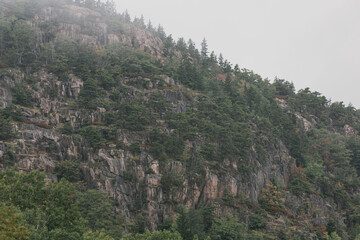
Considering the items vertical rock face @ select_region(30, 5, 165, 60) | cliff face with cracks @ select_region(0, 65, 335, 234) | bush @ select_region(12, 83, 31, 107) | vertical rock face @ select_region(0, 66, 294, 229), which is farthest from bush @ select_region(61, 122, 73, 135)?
vertical rock face @ select_region(30, 5, 165, 60)

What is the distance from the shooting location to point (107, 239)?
3484 centimetres

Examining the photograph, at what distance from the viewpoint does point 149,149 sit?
6203 cm

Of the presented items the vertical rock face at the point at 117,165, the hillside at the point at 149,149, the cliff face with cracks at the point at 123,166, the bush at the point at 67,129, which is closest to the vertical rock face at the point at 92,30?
the hillside at the point at 149,149

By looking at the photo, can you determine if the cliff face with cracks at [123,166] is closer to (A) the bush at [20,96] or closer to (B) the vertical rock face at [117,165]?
(B) the vertical rock face at [117,165]

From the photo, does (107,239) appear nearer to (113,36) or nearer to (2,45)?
(2,45)

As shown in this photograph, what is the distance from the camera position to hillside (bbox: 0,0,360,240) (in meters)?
48.4

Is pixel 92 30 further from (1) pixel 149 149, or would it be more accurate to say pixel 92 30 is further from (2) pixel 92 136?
(1) pixel 149 149

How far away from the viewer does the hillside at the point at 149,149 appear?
48406 mm

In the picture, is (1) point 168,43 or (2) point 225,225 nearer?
(2) point 225,225

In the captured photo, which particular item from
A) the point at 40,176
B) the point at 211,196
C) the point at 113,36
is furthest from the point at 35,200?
the point at 113,36

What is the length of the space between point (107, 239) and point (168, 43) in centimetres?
8990

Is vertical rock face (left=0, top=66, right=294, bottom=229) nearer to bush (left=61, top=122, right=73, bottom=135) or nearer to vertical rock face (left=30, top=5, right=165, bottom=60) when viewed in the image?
bush (left=61, top=122, right=73, bottom=135)

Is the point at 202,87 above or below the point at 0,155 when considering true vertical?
above

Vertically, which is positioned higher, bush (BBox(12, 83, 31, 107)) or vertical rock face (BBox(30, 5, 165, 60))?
vertical rock face (BBox(30, 5, 165, 60))
